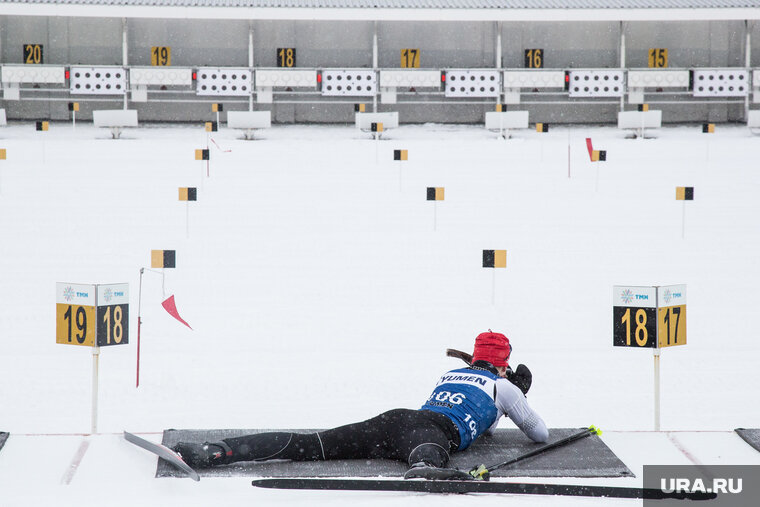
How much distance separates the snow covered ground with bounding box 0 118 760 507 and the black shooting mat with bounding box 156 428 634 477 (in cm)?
12

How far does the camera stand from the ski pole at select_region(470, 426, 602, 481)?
12.6ft

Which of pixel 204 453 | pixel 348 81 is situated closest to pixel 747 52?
pixel 348 81

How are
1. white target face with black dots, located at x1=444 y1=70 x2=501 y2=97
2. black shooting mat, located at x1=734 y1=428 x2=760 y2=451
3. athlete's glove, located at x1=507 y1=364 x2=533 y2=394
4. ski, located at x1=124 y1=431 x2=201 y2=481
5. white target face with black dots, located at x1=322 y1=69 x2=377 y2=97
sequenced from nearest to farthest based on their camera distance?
ski, located at x1=124 y1=431 x2=201 y2=481 < black shooting mat, located at x1=734 y1=428 x2=760 y2=451 < athlete's glove, located at x1=507 y1=364 x2=533 y2=394 < white target face with black dots, located at x1=322 y1=69 x2=377 y2=97 < white target face with black dots, located at x1=444 y1=70 x2=501 y2=97

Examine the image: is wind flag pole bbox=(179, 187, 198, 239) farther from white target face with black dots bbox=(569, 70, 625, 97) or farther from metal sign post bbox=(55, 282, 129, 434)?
white target face with black dots bbox=(569, 70, 625, 97)

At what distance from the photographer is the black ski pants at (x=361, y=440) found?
413 cm

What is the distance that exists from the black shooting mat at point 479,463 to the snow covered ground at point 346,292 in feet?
0.40

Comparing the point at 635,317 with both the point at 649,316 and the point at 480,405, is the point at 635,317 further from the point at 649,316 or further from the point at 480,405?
the point at 480,405

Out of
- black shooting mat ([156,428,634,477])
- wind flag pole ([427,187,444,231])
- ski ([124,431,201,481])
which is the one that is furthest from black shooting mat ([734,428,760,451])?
wind flag pole ([427,187,444,231])

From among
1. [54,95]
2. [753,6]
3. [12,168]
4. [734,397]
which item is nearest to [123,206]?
[12,168]

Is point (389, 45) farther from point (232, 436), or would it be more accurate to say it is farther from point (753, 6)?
Result: point (232, 436)

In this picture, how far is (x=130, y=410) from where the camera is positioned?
17.7 ft

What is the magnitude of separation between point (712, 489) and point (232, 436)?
2.26 metres

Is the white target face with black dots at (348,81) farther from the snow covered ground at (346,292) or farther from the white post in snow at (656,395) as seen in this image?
the white post in snow at (656,395)

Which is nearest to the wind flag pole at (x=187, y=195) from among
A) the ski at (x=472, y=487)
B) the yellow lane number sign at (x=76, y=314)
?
the yellow lane number sign at (x=76, y=314)
